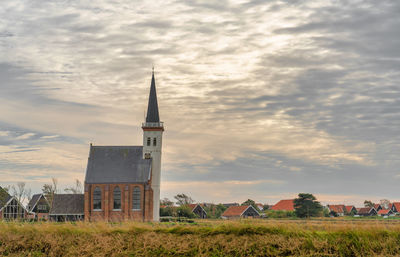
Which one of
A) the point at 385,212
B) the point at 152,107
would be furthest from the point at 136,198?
the point at 385,212

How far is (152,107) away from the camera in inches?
2926

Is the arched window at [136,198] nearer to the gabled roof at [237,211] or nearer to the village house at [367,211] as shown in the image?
the gabled roof at [237,211]

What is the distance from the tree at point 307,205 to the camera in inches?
2506

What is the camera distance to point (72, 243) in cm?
1741

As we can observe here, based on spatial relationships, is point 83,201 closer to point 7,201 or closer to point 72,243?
point 7,201

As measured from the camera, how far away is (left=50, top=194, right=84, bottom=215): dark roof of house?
68262mm

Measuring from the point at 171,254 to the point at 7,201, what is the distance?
6842 centimetres

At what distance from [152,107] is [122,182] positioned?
1363cm

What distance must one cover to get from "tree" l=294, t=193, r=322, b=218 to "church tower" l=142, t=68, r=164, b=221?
21.4 m

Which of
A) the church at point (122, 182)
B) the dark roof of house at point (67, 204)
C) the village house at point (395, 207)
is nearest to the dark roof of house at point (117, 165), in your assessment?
the church at point (122, 182)

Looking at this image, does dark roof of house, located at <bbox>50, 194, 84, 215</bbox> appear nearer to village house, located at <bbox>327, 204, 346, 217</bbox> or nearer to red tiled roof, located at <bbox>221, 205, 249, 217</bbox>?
red tiled roof, located at <bbox>221, 205, 249, 217</bbox>

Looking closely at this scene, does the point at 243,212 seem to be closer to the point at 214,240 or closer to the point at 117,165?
the point at 117,165

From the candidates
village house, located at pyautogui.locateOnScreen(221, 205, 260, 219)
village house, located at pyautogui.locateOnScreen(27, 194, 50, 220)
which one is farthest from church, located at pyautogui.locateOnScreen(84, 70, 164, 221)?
village house, located at pyautogui.locateOnScreen(27, 194, 50, 220)

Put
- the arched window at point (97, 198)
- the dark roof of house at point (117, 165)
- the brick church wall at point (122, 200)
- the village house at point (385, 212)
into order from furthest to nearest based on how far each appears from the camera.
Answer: the village house at point (385, 212), the dark roof of house at point (117, 165), the arched window at point (97, 198), the brick church wall at point (122, 200)
